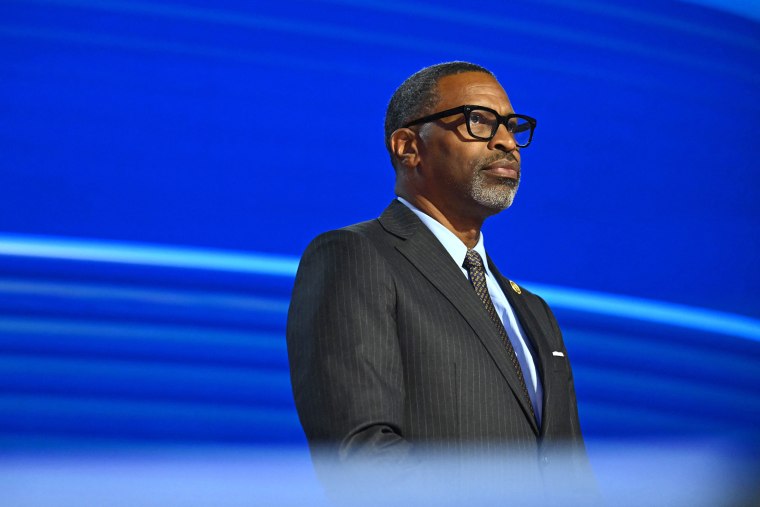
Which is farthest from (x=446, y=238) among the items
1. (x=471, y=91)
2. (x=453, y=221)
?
(x=471, y=91)

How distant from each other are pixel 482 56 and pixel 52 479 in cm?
218

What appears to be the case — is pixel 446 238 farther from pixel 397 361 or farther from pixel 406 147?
pixel 397 361

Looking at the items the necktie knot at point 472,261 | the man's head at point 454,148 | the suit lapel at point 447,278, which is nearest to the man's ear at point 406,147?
the man's head at point 454,148

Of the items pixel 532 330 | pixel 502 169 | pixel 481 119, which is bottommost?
pixel 532 330

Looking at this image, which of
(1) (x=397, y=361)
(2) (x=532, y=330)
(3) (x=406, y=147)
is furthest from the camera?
(3) (x=406, y=147)

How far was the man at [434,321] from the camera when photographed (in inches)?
54.3

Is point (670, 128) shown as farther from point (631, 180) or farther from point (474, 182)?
point (474, 182)

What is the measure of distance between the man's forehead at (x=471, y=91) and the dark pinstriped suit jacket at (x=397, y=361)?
1.14 feet

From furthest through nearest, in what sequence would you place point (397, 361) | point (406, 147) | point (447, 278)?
1. point (406, 147)
2. point (447, 278)
3. point (397, 361)

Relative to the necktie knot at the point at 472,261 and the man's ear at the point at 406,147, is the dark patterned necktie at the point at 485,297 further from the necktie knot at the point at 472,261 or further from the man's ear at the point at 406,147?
the man's ear at the point at 406,147

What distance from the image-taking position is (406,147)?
1807 mm

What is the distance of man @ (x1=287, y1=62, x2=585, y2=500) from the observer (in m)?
1.38

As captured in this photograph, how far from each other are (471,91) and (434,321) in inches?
20.6

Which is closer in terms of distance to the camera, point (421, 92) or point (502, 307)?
point (502, 307)
